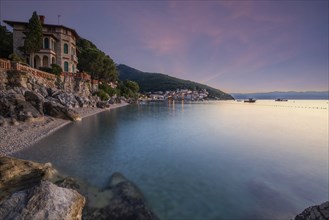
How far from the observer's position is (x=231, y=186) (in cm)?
1131

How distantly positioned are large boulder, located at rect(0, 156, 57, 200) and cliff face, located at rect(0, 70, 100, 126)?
11.7 meters

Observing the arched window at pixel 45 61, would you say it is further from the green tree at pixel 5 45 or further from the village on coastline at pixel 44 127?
the green tree at pixel 5 45

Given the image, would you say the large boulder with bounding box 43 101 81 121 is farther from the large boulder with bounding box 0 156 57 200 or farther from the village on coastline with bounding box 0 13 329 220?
the large boulder with bounding box 0 156 57 200

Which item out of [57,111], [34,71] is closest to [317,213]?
[57,111]

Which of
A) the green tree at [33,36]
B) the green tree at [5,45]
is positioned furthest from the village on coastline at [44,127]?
the green tree at [5,45]

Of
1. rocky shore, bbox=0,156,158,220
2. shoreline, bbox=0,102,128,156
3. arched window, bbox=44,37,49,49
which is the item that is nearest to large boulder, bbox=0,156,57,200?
rocky shore, bbox=0,156,158,220

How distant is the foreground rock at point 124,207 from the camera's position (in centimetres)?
733

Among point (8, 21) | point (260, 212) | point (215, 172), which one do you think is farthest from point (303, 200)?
point (8, 21)

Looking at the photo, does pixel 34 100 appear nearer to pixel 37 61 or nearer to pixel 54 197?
pixel 54 197

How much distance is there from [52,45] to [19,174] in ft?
145

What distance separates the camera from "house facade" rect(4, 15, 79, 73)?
4281 centimetres

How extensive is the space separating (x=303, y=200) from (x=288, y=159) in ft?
25.8

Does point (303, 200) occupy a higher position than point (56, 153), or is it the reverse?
point (56, 153)

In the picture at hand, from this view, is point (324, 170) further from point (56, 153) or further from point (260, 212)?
point (56, 153)
